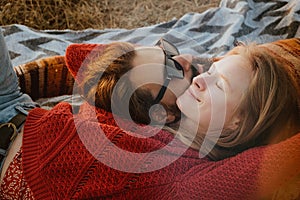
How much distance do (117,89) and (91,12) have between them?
0.93 m

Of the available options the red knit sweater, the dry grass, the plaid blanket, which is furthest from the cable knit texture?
the dry grass

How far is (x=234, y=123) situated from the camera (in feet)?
2.30

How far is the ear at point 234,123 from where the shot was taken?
70 cm

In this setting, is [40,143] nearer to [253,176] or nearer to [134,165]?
[134,165]

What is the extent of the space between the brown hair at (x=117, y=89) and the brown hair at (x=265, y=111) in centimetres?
14

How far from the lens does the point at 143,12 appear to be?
5.52 ft

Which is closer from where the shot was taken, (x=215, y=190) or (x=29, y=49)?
(x=215, y=190)

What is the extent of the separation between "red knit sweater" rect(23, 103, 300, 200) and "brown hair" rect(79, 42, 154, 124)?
2cm

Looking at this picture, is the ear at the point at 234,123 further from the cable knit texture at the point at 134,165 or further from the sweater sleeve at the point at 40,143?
the sweater sleeve at the point at 40,143

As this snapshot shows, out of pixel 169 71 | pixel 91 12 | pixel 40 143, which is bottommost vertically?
pixel 91 12

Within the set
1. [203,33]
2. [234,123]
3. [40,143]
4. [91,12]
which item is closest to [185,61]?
[234,123]

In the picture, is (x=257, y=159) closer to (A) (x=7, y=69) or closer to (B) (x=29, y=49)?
(A) (x=7, y=69)

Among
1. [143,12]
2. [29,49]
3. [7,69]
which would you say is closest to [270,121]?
[7,69]

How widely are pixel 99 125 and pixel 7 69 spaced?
263mm
